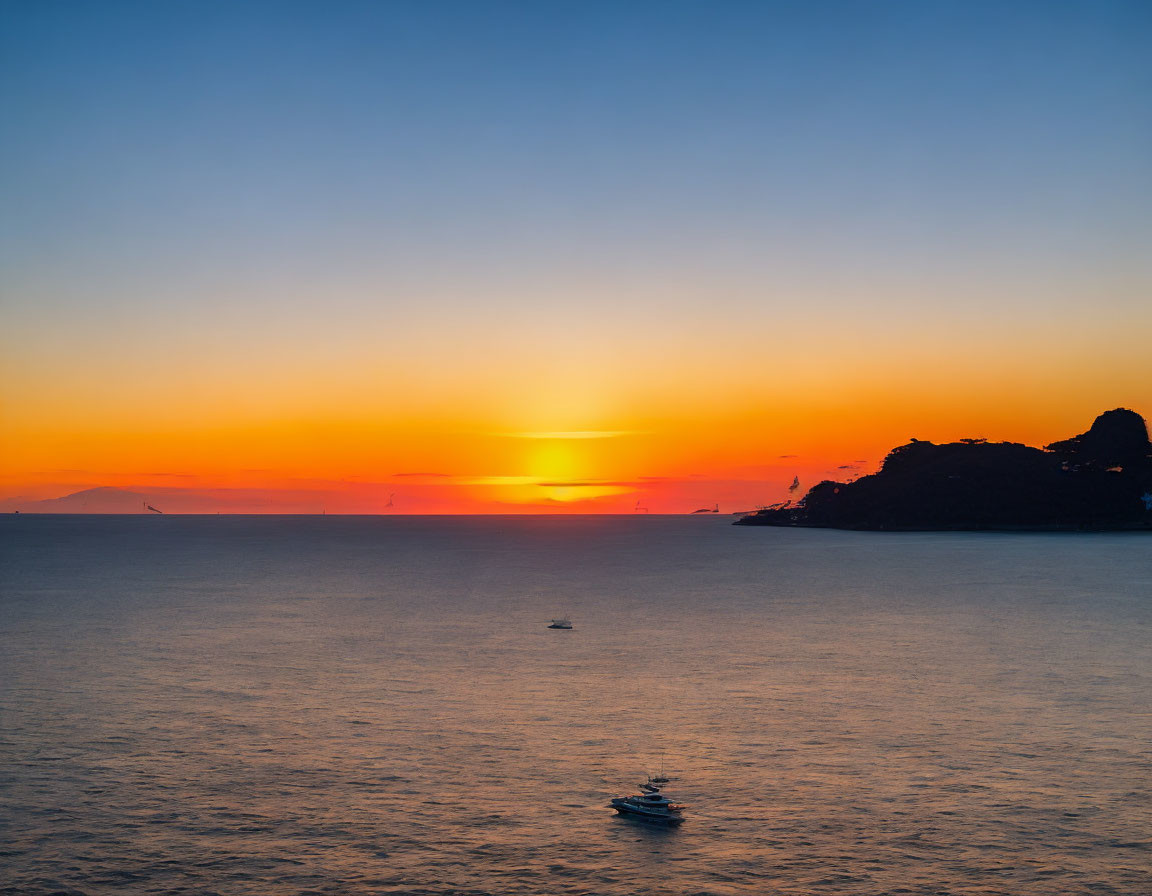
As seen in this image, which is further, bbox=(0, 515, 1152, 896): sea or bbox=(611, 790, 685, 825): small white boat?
bbox=(611, 790, 685, 825): small white boat

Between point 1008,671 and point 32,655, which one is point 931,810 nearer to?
point 1008,671

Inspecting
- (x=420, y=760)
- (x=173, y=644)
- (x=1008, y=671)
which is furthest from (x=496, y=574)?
(x=420, y=760)

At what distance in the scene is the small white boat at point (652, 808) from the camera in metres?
40.6

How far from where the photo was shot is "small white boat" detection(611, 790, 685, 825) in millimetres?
40625

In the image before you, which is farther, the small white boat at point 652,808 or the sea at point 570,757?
the small white boat at point 652,808

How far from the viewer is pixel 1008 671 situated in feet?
252

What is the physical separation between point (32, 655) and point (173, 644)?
12.0 metres

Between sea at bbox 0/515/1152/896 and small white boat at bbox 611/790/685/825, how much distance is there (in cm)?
74

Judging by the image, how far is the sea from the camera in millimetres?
36125

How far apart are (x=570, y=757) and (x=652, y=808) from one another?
10.4 m

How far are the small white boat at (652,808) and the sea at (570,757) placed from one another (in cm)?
74

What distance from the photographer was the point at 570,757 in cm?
5059

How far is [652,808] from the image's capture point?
134ft

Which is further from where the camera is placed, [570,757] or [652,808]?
[570,757]
